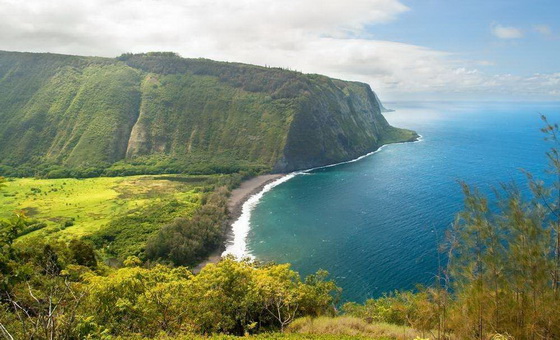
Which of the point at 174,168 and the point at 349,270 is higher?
the point at 174,168

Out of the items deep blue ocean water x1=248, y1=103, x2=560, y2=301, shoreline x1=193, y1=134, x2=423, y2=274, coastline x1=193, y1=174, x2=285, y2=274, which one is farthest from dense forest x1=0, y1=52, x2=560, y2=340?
deep blue ocean water x1=248, y1=103, x2=560, y2=301

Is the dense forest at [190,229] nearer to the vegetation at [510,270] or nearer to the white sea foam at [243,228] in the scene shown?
the vegetation at [510,270]

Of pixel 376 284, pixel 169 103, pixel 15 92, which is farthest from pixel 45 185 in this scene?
pixel 376 284

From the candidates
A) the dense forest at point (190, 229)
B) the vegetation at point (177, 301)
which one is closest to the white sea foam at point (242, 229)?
the dense forest at point (190, 229)

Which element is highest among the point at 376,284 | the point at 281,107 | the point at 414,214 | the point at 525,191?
the point at 281,107

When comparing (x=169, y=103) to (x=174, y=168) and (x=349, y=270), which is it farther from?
(x=349, y=270)

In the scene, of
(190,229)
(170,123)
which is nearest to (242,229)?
(190,229)
